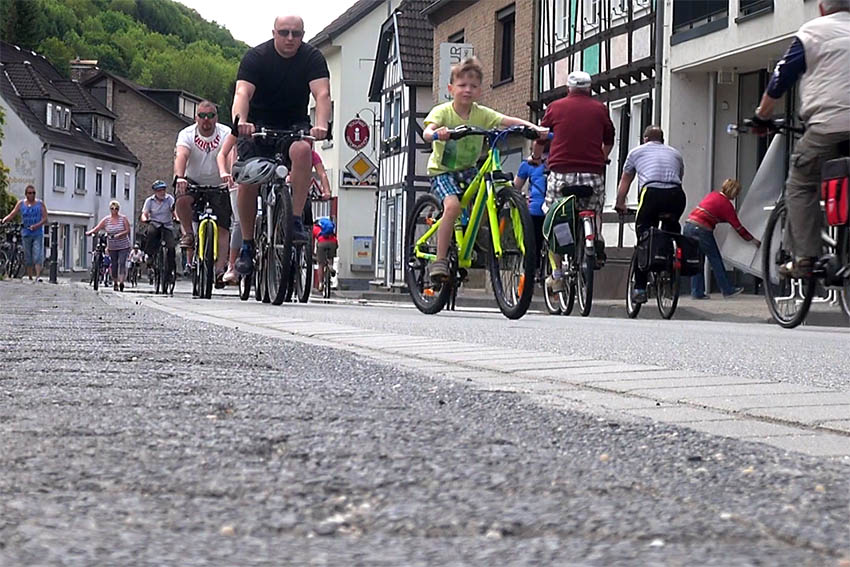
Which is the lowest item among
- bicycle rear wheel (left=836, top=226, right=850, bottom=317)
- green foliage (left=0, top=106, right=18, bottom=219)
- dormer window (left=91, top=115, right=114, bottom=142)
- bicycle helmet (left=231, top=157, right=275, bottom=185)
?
bicycle rear wheel (left=836, top=226, right=850, bottom=317)

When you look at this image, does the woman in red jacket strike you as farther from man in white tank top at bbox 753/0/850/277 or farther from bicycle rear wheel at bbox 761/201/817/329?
man in white tank top at bbox 753/0/850/277

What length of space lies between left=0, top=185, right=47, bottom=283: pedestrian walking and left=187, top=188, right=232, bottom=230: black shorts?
14068mm

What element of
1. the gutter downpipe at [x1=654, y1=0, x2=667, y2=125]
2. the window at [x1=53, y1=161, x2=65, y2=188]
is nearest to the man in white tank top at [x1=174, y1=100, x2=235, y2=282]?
the gutter downpipe at [x1=654, y1=0, x2=667, y2=125]

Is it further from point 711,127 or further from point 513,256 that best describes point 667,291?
point 711,127

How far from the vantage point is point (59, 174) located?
70188mm

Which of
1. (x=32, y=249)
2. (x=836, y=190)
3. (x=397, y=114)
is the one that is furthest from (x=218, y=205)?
(x=397, y=114)

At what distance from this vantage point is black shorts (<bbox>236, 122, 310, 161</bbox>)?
10.8 meters

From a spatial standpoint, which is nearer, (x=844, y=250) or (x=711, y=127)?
(x=844, y=250)

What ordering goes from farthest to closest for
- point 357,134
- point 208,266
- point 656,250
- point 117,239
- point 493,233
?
point 357,134
point 117,239
point 208,266
point 656,250
point 493,233

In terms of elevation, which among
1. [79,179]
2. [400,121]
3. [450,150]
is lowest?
[450,150]

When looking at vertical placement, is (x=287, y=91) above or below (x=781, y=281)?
above

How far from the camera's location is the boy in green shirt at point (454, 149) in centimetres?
952

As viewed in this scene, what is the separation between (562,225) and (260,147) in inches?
89.9

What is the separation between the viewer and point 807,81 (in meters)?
8.09
